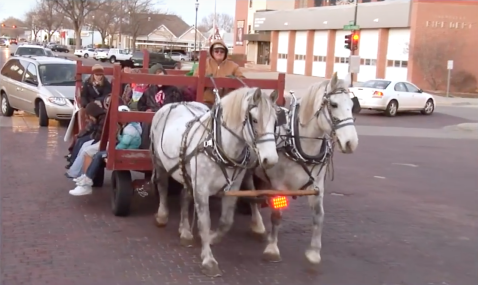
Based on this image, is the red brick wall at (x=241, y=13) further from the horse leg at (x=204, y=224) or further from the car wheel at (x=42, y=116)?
the horse leg at (x=204, y=224)

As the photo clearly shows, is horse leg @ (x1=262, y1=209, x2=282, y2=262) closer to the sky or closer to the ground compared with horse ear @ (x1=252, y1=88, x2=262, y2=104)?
closer to the ground

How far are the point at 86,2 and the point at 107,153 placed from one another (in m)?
69.5

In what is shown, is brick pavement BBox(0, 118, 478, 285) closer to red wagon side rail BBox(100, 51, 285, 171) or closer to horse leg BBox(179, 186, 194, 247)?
horse leg BBox(179, 186, 194, 247)

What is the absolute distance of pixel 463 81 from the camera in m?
44.2

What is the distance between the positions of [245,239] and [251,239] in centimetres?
7

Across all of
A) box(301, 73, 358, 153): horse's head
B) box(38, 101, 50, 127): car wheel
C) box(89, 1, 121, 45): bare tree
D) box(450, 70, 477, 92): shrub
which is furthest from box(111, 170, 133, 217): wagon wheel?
box(89, 1, 121, 45): bare tree

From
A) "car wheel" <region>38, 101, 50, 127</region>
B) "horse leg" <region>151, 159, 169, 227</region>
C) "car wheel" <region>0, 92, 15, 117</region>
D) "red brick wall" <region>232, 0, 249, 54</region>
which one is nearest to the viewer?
"horse leg" <region>151, 159, 169, 227</region>

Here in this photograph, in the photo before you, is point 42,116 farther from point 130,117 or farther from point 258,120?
point 258,120

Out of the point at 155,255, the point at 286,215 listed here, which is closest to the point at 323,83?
the point at 155,255

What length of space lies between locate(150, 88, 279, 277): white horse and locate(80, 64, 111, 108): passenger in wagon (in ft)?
9.86

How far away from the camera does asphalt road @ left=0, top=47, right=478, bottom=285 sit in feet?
20.0

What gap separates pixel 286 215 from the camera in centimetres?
870

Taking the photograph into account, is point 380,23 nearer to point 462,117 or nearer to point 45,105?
point 462,117

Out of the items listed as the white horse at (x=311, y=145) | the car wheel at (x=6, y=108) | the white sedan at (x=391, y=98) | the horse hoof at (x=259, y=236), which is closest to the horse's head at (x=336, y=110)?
the white horse at (x=311, y=145)
